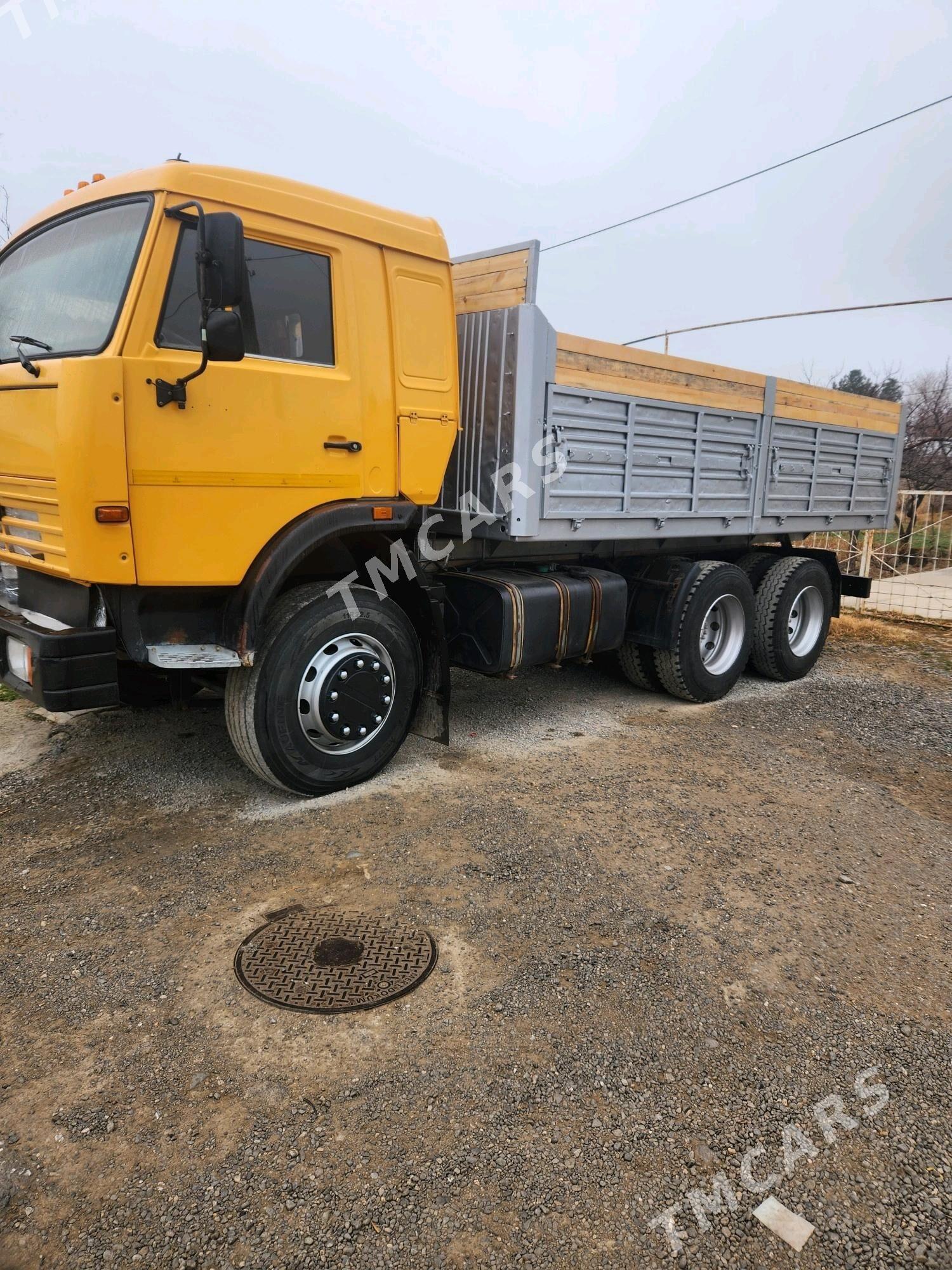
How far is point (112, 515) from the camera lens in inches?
126

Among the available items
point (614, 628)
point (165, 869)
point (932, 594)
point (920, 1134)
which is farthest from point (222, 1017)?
point (932, 594)

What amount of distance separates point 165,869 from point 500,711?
277 cm

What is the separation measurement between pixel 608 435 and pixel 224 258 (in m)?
2.58

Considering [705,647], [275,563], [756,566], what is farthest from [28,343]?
[756,566]

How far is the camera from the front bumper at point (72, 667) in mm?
3227

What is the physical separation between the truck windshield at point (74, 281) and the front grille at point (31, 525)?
0.57 meters

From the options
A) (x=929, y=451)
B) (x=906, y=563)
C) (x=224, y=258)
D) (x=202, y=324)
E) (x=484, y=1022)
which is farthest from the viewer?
(x=929, y=451)

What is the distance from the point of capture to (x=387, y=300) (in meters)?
3.96

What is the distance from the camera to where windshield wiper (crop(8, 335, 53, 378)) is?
129 inches

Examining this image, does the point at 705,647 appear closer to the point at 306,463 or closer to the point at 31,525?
the point at 306,463

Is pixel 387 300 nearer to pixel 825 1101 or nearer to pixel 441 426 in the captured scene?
pixel 441 426

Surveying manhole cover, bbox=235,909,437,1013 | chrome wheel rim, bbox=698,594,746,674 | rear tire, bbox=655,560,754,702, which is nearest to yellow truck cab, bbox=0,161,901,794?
rear tire, bbox=655,560,754,702

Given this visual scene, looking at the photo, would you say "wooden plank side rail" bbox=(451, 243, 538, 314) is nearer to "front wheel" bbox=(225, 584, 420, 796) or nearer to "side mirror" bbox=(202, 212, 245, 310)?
"side mirror" bbox=(202, 212, 245, 310)

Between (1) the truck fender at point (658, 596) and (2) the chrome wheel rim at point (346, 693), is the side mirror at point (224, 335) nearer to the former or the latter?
(2) the chrome wheel rim at point (346, 693)
